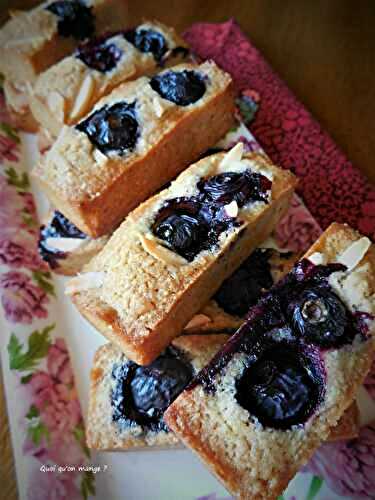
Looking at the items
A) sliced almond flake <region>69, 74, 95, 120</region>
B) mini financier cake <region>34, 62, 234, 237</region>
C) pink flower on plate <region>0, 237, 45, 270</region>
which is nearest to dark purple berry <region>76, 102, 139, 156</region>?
mini financier cake <region>34, 62, 234, 237</region>

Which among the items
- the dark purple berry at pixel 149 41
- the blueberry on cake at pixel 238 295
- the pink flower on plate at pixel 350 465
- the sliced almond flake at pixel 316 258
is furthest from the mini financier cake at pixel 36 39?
the pink flower on plate at pixel 350 465

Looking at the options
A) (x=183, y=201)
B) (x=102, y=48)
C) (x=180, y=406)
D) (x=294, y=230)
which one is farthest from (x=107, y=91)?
(x=180, y=406)

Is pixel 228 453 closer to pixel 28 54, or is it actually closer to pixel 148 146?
pixel 148 146

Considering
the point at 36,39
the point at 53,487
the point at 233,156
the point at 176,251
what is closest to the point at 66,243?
the point at 176,251

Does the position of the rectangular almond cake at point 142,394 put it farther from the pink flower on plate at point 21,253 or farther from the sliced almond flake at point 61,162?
the sliced almond flake at point 61,162

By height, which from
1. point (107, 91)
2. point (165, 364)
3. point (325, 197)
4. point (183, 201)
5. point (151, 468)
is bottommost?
point (151, 468)

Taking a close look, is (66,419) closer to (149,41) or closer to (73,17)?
(149,41)
